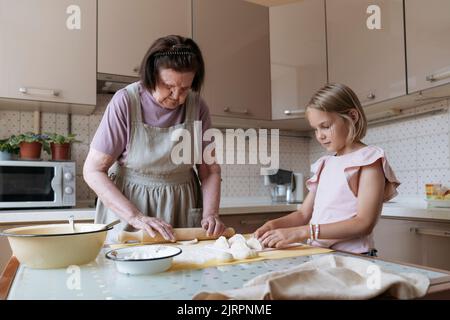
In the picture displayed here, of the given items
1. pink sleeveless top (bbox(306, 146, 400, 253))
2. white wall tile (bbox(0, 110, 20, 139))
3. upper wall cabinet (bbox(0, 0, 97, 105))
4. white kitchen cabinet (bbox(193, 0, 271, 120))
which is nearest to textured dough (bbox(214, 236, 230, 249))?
pink sleeveless top (bbox(306, 146, 400, 253))

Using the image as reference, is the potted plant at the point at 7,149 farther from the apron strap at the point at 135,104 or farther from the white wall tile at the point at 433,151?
the white wall tile at the point at 433,151

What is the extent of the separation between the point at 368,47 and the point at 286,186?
3.04 feet

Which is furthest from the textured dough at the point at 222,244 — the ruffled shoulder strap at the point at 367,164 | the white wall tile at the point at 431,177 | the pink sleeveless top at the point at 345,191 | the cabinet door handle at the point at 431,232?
the white wall tile at the point at 431,177

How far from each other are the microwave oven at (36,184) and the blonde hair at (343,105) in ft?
4.00

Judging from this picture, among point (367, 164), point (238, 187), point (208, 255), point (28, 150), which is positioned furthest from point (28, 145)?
point (367, 164)

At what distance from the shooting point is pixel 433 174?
1.99 meters

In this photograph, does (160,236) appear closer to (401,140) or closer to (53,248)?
(53,248)

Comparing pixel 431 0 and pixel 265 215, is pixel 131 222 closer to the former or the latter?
pixel 265 215

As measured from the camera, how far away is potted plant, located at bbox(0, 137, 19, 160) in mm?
1766

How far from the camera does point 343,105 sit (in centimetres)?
108

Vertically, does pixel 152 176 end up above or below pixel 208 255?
above

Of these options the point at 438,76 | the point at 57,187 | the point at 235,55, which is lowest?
the point at 57,187

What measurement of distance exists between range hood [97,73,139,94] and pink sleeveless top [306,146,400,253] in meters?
1.26

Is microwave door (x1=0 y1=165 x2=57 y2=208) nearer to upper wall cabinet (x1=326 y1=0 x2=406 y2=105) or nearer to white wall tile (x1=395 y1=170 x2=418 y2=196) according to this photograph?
upper wall cabinet (x1=326 y1=0 x2=406 y2=105)
